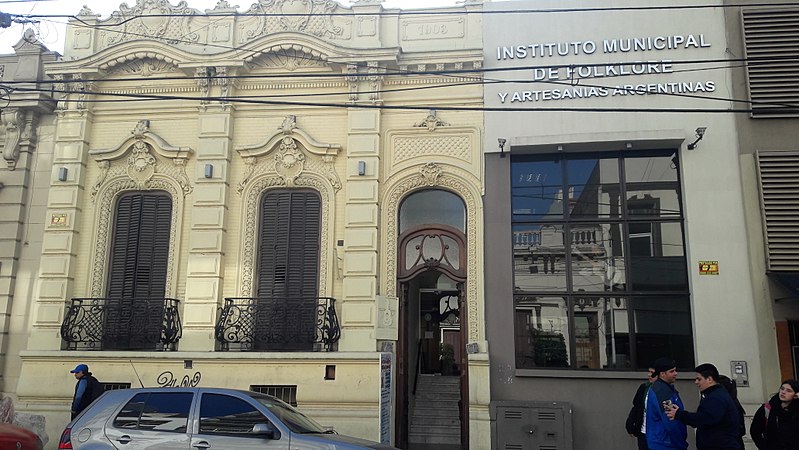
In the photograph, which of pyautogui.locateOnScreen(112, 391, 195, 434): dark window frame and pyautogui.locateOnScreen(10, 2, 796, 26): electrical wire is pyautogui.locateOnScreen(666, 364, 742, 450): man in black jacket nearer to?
pyautogui.locateOnScreen(112, 391, 195, 434): dark window frame

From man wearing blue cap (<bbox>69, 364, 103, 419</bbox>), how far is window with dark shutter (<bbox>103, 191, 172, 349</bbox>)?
2293mm

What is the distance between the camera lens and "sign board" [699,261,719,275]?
11.7 metres

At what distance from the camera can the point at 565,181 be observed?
42.1 feet

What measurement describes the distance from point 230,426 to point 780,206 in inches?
409

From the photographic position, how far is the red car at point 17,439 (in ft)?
30.1

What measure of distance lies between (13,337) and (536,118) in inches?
470

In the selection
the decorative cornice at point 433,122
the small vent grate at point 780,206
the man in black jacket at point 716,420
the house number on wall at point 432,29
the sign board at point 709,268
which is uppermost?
the house number on wall at point 432,29

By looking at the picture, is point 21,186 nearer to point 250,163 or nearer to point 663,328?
point 250,163

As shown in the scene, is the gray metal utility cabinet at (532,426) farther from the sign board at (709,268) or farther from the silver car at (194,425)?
the silver car at (194,425)

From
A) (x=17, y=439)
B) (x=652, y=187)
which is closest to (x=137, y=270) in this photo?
(x=17, y=439)

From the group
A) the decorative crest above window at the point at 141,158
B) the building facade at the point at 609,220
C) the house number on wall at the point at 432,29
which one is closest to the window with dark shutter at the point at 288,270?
the decorative crest above window at the point at 141,158

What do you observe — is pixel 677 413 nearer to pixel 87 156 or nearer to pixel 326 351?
pixel 326 351

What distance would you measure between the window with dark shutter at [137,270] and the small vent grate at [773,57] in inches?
485

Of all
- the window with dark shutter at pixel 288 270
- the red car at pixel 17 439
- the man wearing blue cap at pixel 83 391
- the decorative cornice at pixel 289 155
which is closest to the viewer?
the red car at pixel 17 439
